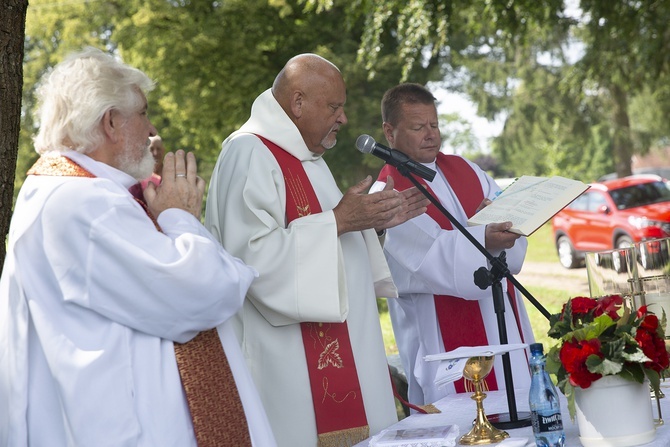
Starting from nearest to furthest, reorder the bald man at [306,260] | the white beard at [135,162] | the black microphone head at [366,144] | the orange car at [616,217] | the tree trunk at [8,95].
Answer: the white beard at [135,162] → the black microphone head at [366,144] → the bald man at [306,260] → the tree trunk at [8,95] → the orange car at [616,217]

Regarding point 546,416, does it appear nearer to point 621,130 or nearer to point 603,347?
point 603,347

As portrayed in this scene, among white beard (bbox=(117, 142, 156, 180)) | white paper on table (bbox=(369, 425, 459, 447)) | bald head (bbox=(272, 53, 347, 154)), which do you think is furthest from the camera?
bald head (bbox=(272, 53, 347, 154))

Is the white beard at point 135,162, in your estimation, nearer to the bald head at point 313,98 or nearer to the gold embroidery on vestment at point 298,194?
the gold embroidery on vestment at point 298,194

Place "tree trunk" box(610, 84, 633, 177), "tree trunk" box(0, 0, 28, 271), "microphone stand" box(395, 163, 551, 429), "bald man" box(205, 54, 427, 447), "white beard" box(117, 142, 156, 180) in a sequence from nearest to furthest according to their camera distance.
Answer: "white beard" box(117, 142, 156, 180) < "microphone stand" box(395, 163, 551, 429) < "bald man" box(205, 54, 427, 447) < "tree trunk" box(0, 0, 28, 271) < "tree trunk" box(610, 84, 633, 177)

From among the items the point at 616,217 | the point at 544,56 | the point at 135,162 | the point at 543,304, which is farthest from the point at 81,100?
the point at 544,56

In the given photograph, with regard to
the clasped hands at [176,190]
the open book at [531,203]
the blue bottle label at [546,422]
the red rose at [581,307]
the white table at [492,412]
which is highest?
the clasped hands at [176,190]

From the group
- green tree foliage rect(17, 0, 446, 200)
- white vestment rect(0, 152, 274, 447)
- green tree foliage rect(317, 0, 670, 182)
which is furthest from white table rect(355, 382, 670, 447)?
green tree foliage rect(17, 0, 446, 200)

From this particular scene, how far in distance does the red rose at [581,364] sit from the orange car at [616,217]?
44.8ft

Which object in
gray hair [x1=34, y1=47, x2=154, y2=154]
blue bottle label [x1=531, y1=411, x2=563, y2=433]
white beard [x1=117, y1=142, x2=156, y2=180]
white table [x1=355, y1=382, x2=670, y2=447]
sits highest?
gray hair [x1=34, y1=47, x2=154, y2=154]

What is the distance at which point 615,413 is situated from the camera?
2.84 metres

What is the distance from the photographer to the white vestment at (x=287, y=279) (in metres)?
3.70

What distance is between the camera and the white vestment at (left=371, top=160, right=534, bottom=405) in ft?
14.9

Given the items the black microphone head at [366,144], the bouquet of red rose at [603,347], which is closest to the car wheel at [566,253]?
the black microphone head at [366,144]

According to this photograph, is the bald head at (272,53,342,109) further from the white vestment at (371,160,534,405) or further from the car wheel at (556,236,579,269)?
the car wheel at (556,236,579,269)
